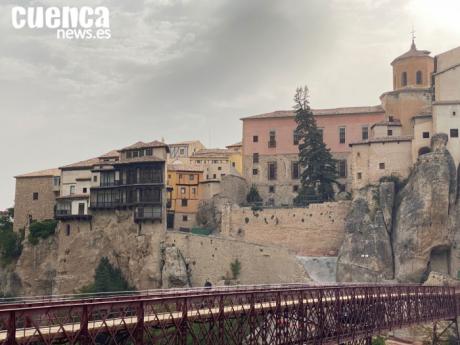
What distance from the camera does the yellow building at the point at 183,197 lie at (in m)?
85.8

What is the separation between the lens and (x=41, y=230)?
270 feet

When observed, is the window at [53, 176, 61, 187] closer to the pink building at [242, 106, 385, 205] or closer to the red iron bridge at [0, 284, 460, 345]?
the pink building at [242, 106, 385, 205]

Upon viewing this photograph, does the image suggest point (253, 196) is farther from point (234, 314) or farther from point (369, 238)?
point (234, 314)

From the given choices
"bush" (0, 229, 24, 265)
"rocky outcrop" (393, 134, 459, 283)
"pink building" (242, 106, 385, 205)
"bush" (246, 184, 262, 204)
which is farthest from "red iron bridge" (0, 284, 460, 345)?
"bush" (0, 229, 24, 265)

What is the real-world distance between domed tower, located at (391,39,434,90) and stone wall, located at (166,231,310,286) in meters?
28.7

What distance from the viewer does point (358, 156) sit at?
78.4 metres

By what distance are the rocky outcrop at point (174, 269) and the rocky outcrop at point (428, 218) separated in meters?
21.5

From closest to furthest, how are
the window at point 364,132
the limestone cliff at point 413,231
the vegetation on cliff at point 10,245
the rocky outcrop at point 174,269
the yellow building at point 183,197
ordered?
the limestone cliff at point 413,231, the rocky outcrop at point 174,269, the vegetation on cliff at point 10,245, the yellow building at point 183,197, the window at point 364,132

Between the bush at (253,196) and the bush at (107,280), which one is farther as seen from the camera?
the bush at (253,196)

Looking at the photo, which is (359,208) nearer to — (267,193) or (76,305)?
(267,193)

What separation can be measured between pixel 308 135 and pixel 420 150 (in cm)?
1508

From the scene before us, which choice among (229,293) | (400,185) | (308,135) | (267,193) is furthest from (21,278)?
(229,293)

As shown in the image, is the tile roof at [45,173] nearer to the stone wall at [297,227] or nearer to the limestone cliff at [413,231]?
the stone wall at [297,227]

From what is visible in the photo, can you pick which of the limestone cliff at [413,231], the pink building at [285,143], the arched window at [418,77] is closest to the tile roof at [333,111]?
the pink building at [285,143]
